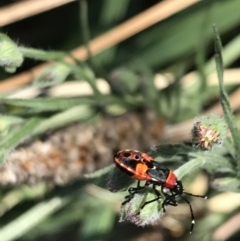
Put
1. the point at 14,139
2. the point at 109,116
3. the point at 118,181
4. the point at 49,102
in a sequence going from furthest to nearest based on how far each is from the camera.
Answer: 1. the point at 109,116
2. the point at 49,102
3. the point at 14,139
4. the point at 118,181

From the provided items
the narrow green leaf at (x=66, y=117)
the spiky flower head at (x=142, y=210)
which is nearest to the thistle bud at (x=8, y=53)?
the narrow green leaf at (x=66, y=117)

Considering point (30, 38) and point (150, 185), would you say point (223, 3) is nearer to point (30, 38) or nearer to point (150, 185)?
point (30, 38)

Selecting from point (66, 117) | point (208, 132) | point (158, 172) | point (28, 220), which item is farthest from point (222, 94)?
point (28, 220)

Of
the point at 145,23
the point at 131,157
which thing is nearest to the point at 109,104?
the point at 145,23

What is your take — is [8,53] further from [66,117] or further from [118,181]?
[66,117]

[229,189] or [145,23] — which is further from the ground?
[145,23]

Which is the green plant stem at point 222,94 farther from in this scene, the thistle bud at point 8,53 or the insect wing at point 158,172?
the thistle bud at point 8,53

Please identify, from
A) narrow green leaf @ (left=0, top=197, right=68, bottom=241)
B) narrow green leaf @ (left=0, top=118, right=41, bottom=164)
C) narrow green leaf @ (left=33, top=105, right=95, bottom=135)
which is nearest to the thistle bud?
narrow green leaf @ (left=0, top=118, right=41, bottom=164)
